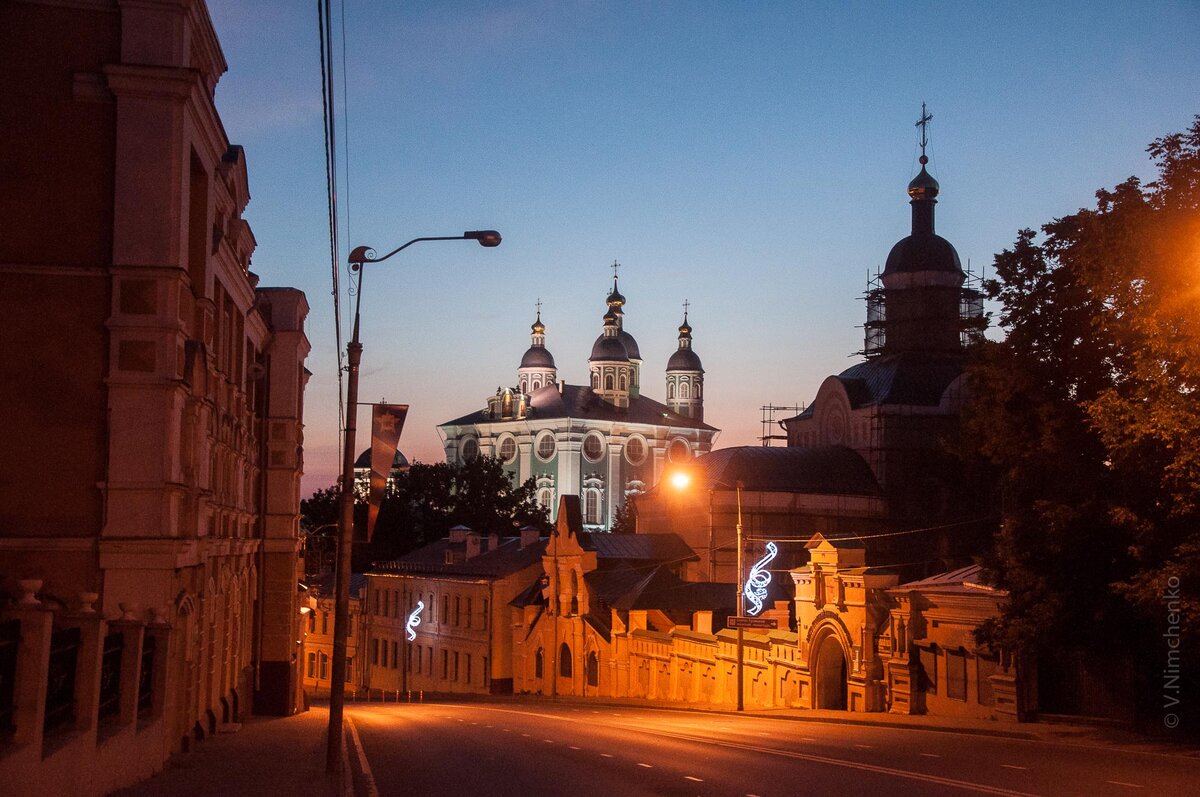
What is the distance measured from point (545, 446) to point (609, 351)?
18646 mm

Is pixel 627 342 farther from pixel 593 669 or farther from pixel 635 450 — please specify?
pixel 593 669

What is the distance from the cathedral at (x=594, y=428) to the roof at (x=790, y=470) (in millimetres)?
57566

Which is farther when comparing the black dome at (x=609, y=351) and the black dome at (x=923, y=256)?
the black dome at (x=609, y=351)

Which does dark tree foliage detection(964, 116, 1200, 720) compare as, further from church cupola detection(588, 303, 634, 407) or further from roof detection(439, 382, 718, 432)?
church cupola detection(588, 303, 634, 407)

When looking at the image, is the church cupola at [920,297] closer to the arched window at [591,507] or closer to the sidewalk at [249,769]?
the arched window at [591,507]

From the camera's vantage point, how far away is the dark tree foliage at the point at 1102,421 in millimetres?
22328

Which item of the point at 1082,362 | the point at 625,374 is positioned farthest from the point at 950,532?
the point at 625,374

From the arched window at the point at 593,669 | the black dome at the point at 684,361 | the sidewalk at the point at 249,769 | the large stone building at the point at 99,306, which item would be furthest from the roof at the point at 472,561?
the black dome at the point at 684,361

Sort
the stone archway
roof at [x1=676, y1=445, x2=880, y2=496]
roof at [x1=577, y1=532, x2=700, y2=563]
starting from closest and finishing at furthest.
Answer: the stone archway → roof at [x1=577, y1=532, x2=700, y2=563] → roof at [x1=676, y1=445, x2=880, y2=496]

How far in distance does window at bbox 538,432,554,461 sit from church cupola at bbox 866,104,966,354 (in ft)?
207

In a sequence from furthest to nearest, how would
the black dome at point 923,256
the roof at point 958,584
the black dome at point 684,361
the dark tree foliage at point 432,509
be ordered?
1. the black dome at point 684,361
2. the dark tree foliage at point 432,509
3. the black dome at point 923,256
4. the roof at point 958,584

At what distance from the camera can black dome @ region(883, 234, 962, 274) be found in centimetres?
8769

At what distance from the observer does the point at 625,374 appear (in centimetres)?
16162

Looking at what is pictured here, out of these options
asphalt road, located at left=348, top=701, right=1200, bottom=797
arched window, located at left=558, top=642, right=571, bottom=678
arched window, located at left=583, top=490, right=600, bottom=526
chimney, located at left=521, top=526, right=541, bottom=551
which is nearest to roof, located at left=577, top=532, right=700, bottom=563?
chimney, located at left=521, top=526, right=541, bottom=551
